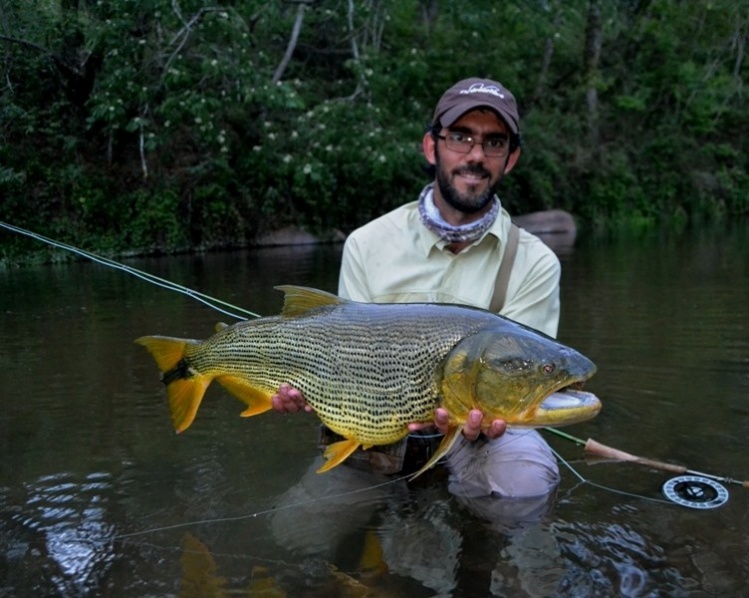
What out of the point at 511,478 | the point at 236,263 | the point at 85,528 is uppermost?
the point at 511,478

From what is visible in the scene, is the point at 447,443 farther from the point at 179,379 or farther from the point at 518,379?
the point at 179,379

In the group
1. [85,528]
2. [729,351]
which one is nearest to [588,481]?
[85,528]

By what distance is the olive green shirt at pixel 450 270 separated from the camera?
3906 mm

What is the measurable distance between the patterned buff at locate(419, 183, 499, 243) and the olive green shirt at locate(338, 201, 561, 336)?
0.04 metres

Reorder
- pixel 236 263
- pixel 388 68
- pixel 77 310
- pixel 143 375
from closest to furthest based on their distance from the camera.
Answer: pixel 143 375
pixel 77 310
pixel 236 263
pixel 388 68

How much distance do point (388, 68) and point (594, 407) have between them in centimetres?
1781

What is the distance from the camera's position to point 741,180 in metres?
33.1

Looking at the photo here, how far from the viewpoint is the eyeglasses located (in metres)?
3.86

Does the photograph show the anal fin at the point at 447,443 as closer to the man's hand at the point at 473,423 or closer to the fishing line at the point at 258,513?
the man's hand at the point at 473,423

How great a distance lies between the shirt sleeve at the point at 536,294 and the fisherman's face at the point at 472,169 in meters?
0.38

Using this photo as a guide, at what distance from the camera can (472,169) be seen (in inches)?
150

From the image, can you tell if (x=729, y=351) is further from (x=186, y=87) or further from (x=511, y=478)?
(x=186, y=87)

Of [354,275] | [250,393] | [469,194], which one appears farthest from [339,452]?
[469,194]

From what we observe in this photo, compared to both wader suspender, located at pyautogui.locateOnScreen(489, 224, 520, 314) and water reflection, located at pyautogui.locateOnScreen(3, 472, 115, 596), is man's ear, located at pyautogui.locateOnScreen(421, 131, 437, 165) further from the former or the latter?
water reflection, located at pyautogui.locateOnScreen(3, 472, 115, 596)
